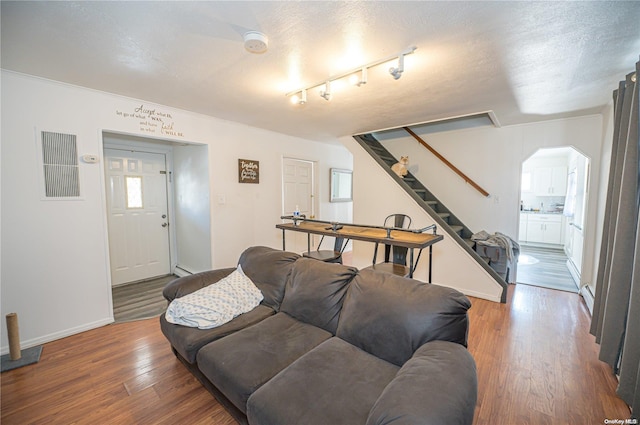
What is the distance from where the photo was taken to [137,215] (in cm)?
409

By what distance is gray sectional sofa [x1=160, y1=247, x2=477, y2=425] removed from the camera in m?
1.10

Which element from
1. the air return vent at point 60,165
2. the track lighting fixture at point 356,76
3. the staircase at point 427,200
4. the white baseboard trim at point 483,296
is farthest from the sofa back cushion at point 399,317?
the air return vent at point 60,165

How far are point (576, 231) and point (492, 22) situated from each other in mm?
4741

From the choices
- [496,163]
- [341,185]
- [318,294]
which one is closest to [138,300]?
[318,294]

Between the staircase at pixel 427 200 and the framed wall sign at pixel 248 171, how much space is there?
1.83 metres

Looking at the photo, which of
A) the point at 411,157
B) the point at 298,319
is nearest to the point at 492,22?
the point at 298,319

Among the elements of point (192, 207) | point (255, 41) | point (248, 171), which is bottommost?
point (192, 207)

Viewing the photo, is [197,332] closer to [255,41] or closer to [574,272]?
[255,41]

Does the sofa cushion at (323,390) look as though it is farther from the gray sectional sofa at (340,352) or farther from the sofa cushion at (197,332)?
the sofa cushion at (197,332)

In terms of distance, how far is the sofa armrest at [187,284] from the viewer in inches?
87.1

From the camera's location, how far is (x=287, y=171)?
4.91 metres

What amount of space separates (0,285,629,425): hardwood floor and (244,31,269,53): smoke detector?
2.41 m

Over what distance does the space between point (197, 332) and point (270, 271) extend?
28.3 inches

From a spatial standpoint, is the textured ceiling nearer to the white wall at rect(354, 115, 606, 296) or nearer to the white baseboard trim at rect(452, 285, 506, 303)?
the white wall at rect(354, 115, 606, 296)
